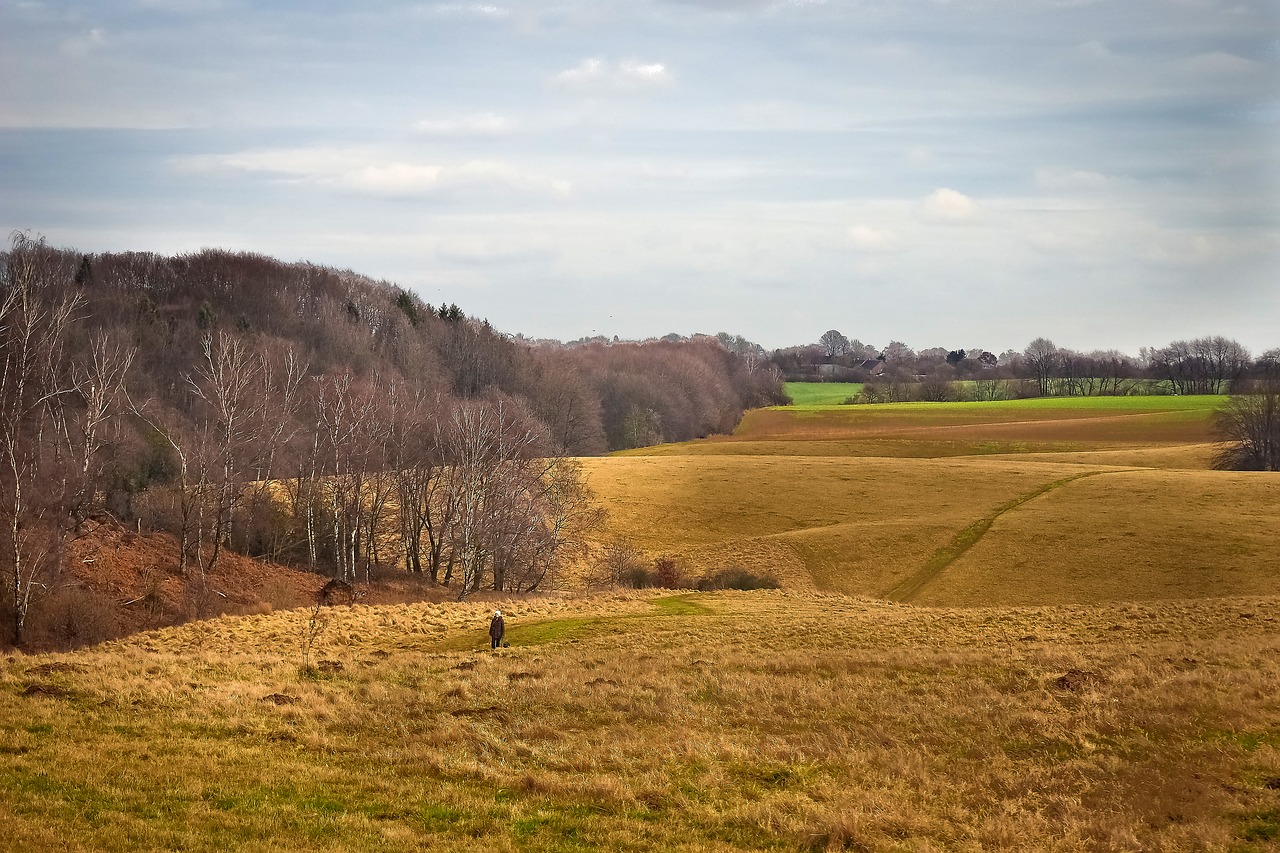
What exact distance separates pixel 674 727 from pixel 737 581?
31.0 meters

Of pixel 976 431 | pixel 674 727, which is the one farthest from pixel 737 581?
pixel 976 431

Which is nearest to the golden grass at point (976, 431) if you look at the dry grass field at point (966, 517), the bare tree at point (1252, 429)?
the dry grass field at point (966, 517)

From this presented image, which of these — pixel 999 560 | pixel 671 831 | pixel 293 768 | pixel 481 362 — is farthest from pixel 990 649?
pixel 481 362

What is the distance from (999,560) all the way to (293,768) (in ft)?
141

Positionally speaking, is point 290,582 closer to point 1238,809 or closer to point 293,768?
point 293,768

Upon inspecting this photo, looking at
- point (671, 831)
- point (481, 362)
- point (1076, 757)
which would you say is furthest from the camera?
point (481, 362)

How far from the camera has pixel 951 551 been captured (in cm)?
5297

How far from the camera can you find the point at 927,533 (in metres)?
55.9

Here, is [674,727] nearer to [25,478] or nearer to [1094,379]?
[25,478]

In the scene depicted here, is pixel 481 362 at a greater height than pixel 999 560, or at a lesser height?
greater

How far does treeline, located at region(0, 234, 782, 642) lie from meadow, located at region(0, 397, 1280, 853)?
32.5 ft

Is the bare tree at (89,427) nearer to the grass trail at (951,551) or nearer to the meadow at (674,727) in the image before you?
the meadow at (674,727)

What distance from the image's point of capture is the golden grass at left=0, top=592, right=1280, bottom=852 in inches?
500

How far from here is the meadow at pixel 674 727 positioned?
12820 mm
